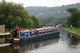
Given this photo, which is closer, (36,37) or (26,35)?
(26,35)

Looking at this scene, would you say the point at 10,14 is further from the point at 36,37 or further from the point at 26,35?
the point at 26,35

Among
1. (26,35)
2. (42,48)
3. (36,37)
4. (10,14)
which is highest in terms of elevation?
(10,14)

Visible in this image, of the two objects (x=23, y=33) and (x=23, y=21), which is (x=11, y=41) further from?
(x=23, y=21)

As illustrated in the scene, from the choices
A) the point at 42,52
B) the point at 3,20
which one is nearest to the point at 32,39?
the point at 42,52

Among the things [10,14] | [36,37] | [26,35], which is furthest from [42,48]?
[10,14]

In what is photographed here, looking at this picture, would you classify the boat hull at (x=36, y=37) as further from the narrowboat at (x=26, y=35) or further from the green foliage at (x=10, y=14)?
the green foliage at (x=10, y=14)

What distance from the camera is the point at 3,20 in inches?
1984

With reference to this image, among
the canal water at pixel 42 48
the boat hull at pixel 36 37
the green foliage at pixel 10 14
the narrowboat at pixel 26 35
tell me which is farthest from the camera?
the green foliage at pixel 10 14

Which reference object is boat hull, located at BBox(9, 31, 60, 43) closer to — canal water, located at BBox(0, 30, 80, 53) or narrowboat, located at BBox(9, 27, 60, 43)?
narrowboat, located at BBox(9, 27, 60, 43)

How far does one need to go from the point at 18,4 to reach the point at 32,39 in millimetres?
28304

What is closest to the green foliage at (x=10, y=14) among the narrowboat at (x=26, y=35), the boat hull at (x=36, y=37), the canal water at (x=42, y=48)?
the boat hull at (x=36, y=37)

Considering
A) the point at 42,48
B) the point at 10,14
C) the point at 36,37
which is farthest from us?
the point at 10,14

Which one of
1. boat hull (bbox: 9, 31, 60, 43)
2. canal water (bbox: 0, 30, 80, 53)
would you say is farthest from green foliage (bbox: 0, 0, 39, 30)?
canal water (bbox: 0, 30, 80, 53)

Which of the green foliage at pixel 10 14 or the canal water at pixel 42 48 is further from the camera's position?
the green foliage at pixel 10 14
